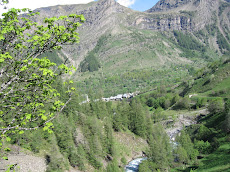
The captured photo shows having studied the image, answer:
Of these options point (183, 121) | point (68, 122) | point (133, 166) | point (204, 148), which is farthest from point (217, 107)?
point (68, 122)

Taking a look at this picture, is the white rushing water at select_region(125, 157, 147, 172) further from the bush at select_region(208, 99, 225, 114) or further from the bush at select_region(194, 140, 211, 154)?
the bush at select_region(208, 99, 225, 114)

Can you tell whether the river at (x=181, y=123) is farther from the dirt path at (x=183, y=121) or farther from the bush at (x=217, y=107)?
the bush at (x=217, y=107)

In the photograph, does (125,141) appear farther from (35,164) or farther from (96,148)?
(35,164)

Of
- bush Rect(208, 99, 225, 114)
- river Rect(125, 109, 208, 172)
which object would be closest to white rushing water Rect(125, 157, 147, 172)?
river Rect(125, 109, 208, 172)

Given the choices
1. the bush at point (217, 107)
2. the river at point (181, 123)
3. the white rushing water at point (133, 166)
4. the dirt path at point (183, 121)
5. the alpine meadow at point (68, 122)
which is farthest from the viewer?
the dirt path at point (183, 121)

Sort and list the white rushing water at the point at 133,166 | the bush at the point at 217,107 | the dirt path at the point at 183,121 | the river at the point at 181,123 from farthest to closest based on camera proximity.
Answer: the dirt path at the point at 183,121 → the river at the point at 181,123 → the bush at the point at 217,107 → the white rushing water at the point at 133,166

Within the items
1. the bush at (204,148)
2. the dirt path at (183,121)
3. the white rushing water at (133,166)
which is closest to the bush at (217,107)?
the dirt path at (183,121)

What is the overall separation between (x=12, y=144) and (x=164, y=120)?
362ft

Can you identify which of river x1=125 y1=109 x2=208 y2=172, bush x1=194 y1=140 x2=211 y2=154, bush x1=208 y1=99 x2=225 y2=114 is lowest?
→ river x1=125 y1=109 x2=208 y2=172

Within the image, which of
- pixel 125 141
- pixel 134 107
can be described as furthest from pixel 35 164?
pixel 134 107

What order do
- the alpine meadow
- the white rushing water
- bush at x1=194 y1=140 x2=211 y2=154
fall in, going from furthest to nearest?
bush at x1=194 y1=140 x2=211 y2=154
the white rushing water
the alpine meadow

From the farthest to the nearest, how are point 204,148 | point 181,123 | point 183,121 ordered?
point 183,121 → point 181,123 → point 204,148

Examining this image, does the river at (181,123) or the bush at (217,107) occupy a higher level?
the bush at (217,107)

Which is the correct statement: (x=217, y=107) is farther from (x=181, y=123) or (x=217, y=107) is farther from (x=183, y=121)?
(x=181, y=123)
